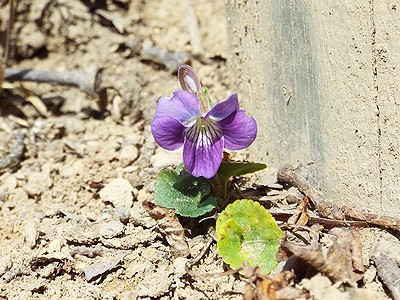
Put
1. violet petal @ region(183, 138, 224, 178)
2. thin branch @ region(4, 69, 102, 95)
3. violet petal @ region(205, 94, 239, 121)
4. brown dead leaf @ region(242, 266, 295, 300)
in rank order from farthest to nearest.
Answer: thin branch @ region(4, 69, 102, 95), violet petal @ region(183, 138, 224, 178), violet petal @ region(205, 94, 239, 121), brown dead leaf @ region(242, 266, 295, 300)

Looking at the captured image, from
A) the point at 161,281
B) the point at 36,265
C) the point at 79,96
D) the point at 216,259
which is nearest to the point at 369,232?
the point at 216,259

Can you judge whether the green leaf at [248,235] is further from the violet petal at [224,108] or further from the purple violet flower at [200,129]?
the violet petal at [224,108]

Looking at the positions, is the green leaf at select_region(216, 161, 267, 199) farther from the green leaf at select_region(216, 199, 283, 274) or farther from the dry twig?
the dry twig

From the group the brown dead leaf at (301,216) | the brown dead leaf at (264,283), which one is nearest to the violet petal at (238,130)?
the brown dead leaf at (301,216)

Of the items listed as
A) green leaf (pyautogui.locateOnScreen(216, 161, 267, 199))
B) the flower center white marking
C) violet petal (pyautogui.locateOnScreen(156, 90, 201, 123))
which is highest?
violet petal (pyautogui.locateOnScreen(156, 90, 201, 123))

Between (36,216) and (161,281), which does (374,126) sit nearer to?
(161,281)

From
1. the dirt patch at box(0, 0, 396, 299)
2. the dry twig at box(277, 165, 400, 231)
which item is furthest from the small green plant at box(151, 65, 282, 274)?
the dry twig at box(277, 165, 400, 231)

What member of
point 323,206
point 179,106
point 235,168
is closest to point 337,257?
point 323,206
